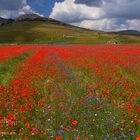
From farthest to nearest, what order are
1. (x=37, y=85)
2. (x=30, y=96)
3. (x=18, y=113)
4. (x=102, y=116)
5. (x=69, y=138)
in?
1. (x=37, y=85)
2. (x=30, y=96)
3. (x=18, y=113)
4. (x=102, y=116)
5. (x=69, y=138)

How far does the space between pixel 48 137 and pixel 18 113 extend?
2.30 metres

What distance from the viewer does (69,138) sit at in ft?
20.4

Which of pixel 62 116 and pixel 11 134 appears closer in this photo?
pixel 11 134

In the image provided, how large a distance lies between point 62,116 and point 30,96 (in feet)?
9.85

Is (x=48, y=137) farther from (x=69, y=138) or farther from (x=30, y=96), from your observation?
(x=30, y=96)

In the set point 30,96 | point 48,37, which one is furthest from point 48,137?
point 48,37

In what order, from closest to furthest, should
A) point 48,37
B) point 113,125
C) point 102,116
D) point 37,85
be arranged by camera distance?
point 113,125 → point 102,116 → point 37,85 → point 48,37

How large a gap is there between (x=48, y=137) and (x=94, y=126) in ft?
4.23

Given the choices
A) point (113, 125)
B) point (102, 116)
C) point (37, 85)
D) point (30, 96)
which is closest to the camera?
point (113, 125)

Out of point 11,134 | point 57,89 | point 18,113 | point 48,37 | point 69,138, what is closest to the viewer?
point 69,138

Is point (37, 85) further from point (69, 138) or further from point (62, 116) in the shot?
point (69, 138)

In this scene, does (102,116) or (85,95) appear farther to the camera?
(85,95)

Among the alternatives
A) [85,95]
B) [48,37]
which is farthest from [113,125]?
[48,37]

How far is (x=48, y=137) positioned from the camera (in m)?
6.43
